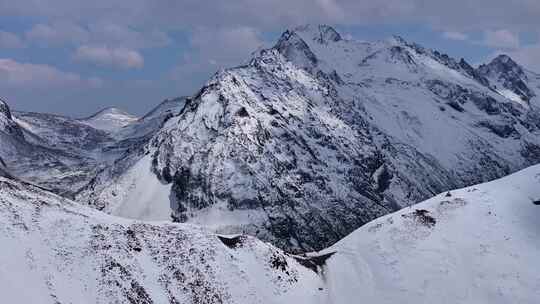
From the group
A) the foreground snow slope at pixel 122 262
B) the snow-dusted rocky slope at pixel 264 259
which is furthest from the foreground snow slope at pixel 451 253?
the foreground snow slope at pixel 122 262

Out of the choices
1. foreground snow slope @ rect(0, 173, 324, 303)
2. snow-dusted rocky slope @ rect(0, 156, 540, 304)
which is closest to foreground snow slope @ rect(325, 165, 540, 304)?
snow-dusted rocky slope @ rect(0, 156, 540, 304)

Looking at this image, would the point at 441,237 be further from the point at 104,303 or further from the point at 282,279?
the point at 104,303

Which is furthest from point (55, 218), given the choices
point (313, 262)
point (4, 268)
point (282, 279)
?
point (313, 262)

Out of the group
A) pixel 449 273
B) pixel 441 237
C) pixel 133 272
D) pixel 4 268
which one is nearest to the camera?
pixel 4 268

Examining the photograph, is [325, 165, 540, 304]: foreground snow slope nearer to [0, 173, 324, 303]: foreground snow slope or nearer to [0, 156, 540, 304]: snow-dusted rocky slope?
[0, 156, 540, 304]: snow-dusted rocky slope

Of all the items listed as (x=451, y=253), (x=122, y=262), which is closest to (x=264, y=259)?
(x=122, y=262)

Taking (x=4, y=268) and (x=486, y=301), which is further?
(x=486, y=301)
